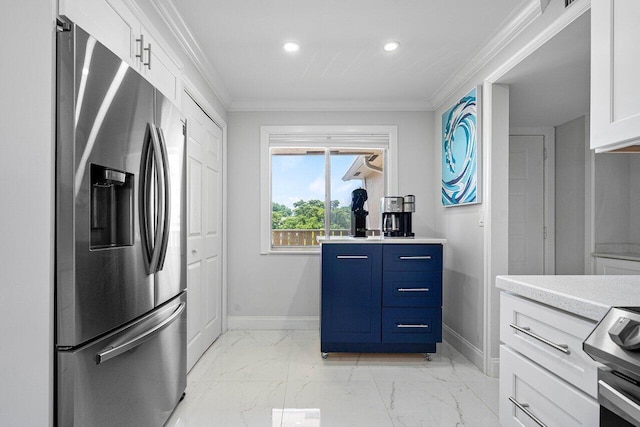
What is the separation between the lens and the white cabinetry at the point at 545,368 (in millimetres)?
1017

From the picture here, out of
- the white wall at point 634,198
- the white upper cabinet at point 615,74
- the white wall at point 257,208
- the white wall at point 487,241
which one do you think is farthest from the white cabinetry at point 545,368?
the white wall at point 634,198

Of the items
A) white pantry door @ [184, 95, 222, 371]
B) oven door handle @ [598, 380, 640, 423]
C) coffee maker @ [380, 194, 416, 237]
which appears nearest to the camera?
oven door handle @ [598, 380, 640, 423]

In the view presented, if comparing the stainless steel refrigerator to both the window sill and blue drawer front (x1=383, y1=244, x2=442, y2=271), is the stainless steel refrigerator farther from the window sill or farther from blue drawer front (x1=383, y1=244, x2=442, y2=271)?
the window sill

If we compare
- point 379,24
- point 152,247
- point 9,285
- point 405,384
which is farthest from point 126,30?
point 405,384

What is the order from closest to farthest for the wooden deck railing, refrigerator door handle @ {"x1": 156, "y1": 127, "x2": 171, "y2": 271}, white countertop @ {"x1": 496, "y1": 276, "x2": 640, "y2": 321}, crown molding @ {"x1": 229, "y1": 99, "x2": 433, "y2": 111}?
white countertop @ {"x1": 496, "y1": 276, "x2": 640, "y2": 321}
refrigerator door handle @ {"x1": 156, "y1": 127, "x2": 171, "y2": 271}
crown molding @ {"x1": 229, "y1": 99, "x2": 433, "y2": 111}
the wooden deck railing

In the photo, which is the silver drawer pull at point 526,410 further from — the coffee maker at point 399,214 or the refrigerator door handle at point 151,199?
the coffee maker at point 399,214

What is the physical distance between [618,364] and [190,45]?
2.76m

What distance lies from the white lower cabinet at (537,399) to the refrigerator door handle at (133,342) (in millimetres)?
1466

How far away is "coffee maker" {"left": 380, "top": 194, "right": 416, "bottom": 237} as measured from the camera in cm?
330

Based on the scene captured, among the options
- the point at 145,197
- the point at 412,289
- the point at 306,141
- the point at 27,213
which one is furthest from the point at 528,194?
the point at 27,213

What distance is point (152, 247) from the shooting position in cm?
167

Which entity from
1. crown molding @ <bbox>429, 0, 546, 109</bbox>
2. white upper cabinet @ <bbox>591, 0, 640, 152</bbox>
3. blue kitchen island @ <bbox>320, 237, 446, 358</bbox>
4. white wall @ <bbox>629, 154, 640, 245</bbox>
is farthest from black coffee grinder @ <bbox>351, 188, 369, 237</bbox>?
white wall @ <bbox>629, 154, 640, 245</bbox>

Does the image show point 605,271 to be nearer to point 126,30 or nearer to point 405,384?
point 405,384

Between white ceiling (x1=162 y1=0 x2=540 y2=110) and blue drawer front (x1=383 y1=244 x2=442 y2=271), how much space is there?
1486mm
